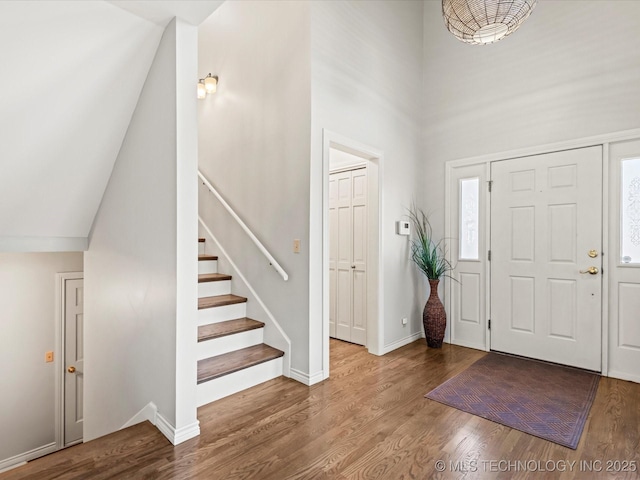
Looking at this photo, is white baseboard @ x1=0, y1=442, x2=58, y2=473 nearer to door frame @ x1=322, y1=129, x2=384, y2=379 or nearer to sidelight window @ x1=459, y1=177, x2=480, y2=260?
door frame @ x1=322, y1=129, x2=384, y2=379

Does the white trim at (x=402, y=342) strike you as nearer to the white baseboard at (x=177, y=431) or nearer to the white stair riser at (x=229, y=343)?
the white stair riser at (x=229, y=343)

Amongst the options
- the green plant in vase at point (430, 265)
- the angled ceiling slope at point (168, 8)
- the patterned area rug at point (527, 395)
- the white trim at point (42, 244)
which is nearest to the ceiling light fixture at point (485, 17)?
the angled ceiling slope at point (168, 8)

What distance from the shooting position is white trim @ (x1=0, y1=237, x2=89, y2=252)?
2.96 meters

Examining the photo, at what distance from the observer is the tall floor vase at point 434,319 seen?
3.93 m

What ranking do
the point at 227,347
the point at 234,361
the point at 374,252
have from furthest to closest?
the point at 374,252
the point at 227,347
the point at 234,361

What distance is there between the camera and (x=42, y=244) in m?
3.12

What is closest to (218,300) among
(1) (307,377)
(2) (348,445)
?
(1) (307,377)

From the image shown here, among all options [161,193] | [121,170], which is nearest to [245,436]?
[161,193]

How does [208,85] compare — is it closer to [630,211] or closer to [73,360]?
[73,360]

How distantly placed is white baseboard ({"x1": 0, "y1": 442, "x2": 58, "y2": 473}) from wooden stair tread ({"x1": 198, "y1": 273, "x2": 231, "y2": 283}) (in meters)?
3.14

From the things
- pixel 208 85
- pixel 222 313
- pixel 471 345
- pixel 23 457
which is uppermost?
pixel 208 85

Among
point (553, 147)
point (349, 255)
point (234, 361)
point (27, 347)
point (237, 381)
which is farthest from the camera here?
point (349, 255)

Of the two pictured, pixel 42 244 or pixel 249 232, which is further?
pixel 249 232

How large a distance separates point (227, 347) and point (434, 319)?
226 cm
